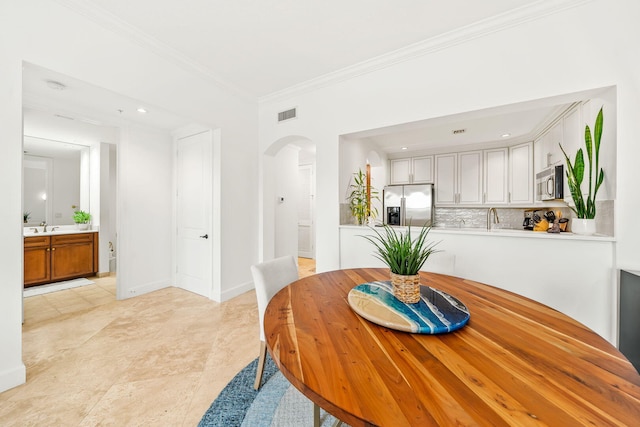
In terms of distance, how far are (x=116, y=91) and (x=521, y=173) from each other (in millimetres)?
5582

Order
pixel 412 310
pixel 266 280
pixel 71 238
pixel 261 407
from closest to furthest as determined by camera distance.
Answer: pixel 412 310
pixel 261 407
pixel 266 280
pixel 71 238

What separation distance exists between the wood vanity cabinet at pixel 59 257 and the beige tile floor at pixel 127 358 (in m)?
0.64

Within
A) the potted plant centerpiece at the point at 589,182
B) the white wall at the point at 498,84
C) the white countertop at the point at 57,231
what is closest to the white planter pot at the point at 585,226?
the potted plant centerpiece at the point at 589,182

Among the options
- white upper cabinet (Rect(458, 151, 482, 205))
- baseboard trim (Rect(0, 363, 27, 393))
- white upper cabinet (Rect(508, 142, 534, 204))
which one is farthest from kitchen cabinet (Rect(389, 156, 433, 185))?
baseboard trim (Rect(0, 363, 27, 393))

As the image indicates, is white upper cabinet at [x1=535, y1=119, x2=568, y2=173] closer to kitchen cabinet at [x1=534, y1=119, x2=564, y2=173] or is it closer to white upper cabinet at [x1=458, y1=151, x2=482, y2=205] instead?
kitchen cabinet at [x1=534, y1=119, x2=564, y2=173]

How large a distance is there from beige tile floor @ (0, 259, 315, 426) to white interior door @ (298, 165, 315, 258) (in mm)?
3146

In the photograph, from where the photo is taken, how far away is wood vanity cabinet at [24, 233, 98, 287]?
3.67 m

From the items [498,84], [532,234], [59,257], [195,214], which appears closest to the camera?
[532,234]

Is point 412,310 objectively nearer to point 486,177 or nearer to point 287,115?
point 287,115

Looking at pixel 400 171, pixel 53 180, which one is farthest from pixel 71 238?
pixel 400 171

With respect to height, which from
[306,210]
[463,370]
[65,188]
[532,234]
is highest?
[65,188]

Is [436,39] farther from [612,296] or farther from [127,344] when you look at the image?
[127,344]

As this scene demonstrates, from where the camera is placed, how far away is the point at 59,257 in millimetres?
3947

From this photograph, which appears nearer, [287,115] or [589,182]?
[589,182]
